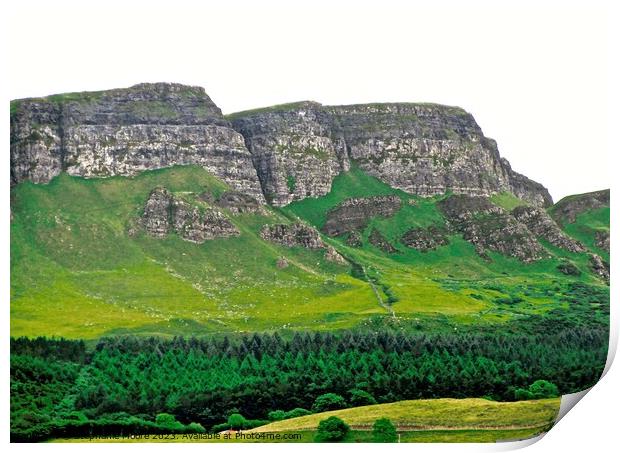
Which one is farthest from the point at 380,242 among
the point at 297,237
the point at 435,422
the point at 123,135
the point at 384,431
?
the point at 384,431

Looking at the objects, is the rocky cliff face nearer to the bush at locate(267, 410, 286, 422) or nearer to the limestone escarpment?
the limestone escarpment

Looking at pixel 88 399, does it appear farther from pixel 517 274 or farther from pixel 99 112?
pixel 517 274

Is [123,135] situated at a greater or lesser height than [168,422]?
greater

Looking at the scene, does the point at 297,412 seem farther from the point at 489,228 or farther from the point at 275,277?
the point at 489,228

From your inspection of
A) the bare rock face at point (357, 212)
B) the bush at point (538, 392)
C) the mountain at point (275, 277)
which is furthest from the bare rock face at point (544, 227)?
the bush at point (538, 392)

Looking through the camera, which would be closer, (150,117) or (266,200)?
(150,117)

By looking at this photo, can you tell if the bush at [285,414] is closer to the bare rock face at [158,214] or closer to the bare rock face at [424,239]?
the bare rock face at [158,214]

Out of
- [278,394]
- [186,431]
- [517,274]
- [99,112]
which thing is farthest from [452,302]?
[99,112]
